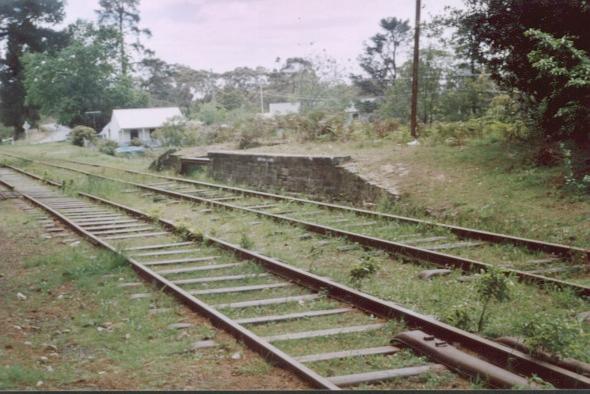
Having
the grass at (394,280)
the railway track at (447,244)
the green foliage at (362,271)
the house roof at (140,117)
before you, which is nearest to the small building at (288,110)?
the house roof at (140,117)

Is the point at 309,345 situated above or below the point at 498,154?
below

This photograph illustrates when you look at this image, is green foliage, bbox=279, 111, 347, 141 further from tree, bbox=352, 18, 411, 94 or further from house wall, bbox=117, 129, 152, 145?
house wall, bbox=117, 129, 152, 145

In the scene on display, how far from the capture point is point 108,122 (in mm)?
63406

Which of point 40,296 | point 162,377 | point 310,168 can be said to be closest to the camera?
point 162,377

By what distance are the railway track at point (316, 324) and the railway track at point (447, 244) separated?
61.0 inches

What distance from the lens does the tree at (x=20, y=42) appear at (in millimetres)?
42312

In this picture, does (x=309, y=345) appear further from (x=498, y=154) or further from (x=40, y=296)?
(x=498, y=154)

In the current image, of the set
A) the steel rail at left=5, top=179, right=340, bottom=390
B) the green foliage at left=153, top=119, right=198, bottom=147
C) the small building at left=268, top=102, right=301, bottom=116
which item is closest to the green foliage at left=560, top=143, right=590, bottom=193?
the steel rail at left=5, top=179, right=340, bottom=390

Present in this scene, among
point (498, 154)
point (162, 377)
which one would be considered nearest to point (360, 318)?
point (162, 377)

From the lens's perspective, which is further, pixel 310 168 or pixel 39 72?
pixel 39 72

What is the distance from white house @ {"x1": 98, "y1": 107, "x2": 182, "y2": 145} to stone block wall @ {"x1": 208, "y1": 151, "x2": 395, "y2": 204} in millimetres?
43188

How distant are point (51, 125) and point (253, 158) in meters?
98.4

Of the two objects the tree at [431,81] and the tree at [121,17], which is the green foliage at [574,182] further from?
the tree at [121,17]

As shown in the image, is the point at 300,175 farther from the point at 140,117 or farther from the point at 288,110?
the point at 140,117
